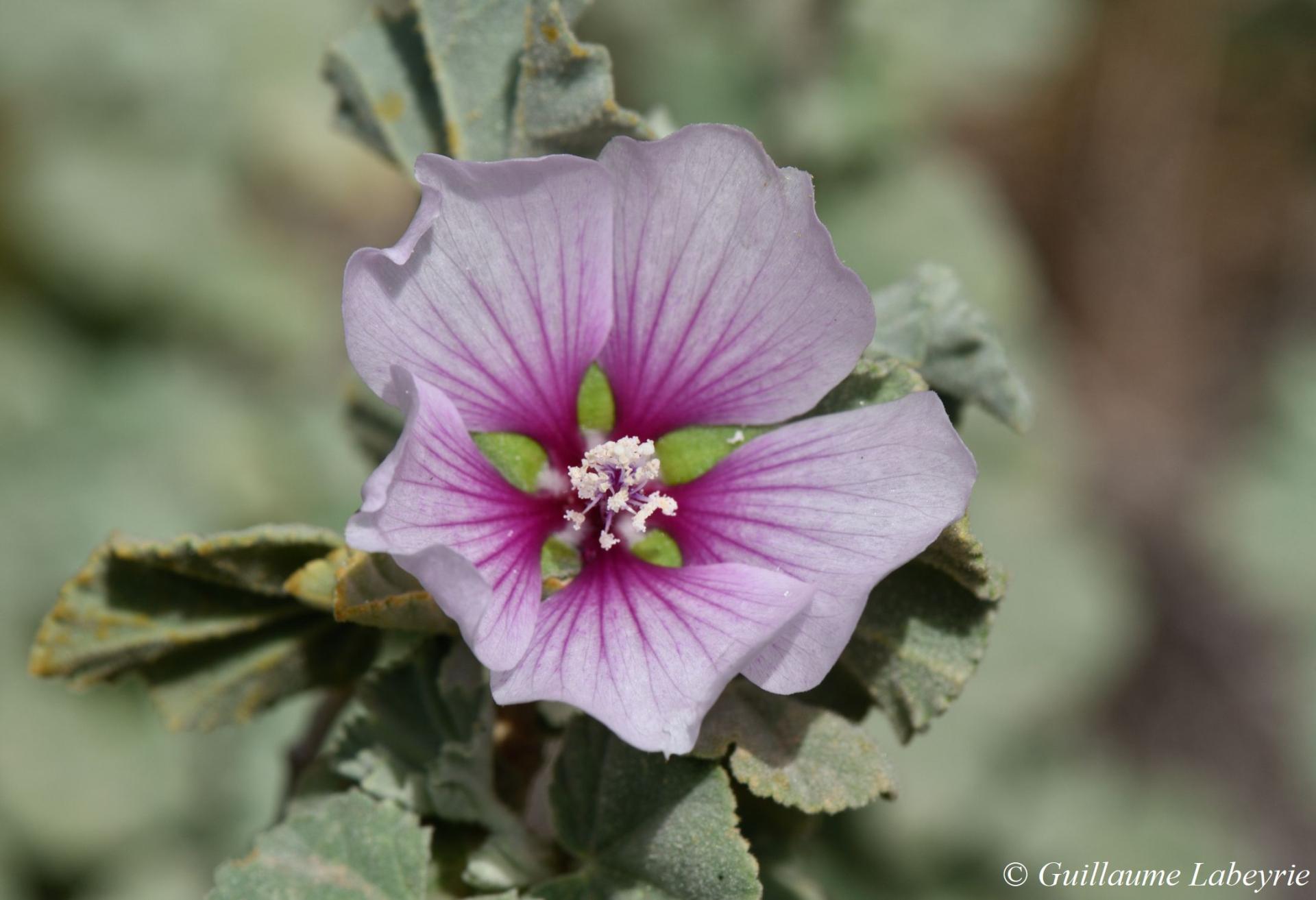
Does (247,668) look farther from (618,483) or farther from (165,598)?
(618,483)

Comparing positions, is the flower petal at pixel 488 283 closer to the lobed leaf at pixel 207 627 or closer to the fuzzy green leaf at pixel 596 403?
the fuzzy green leaf at pixel 596 403

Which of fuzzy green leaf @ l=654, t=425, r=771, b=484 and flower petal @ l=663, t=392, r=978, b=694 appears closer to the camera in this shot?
flower petal @ l=663, t=392, r=978, b=694

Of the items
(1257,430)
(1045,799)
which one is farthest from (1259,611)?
(1045,799)

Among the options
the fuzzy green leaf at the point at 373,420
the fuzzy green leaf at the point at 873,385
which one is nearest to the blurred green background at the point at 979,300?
the fuzzy green leaf at the point at 373,420

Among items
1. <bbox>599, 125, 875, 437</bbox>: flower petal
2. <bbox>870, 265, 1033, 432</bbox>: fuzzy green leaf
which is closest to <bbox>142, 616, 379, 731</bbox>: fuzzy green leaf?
<bbox>599, 125, 875, 437</bbox>: flower petal

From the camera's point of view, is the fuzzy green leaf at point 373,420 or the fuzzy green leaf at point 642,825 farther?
the fuzzy green leaf at point 373,420

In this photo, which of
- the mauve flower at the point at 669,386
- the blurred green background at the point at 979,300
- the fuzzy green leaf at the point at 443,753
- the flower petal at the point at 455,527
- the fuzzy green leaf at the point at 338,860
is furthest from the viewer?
the blurred green background at the point at 979,300

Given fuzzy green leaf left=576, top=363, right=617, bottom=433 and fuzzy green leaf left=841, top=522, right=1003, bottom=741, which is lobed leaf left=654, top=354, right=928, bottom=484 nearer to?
fuzzy green leaf left=576, top=363, right=617, bottom=433
